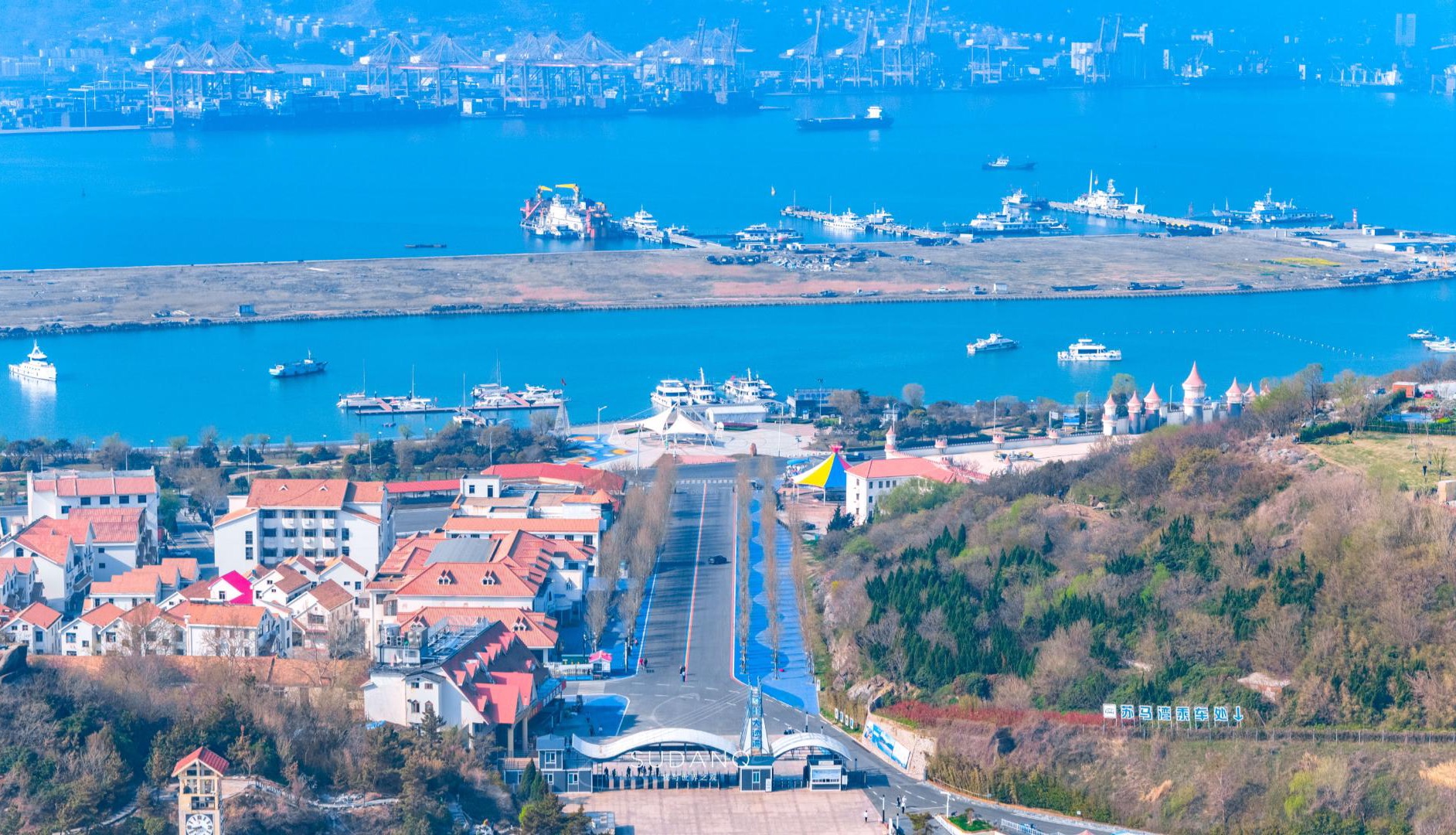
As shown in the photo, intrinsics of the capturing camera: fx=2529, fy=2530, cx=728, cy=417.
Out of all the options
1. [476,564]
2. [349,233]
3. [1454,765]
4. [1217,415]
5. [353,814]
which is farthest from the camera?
[349,233]

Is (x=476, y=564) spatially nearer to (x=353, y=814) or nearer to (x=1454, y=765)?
(x=353, y=814)

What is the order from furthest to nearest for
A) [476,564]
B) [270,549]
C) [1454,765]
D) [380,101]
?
[380,101], [270,549], [476,564], [1454,765]

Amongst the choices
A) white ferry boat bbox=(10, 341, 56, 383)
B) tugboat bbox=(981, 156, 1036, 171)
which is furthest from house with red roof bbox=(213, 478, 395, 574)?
tugboat bbox=(981, 156, 1036, 171)

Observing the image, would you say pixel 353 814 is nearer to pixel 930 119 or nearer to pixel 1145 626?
pixel 1145 626

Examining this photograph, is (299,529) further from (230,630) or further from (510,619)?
(510,619)

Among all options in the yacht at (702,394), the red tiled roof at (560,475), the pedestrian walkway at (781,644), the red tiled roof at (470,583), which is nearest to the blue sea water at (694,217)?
the yacht at (702,394)

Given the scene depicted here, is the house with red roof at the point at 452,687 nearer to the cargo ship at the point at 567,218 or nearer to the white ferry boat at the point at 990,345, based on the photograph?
the white ferry boat at the point at 990,345

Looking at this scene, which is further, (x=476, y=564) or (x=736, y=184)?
(x=736, y=184)

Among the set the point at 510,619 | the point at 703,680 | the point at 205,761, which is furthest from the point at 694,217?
the point at 205,761

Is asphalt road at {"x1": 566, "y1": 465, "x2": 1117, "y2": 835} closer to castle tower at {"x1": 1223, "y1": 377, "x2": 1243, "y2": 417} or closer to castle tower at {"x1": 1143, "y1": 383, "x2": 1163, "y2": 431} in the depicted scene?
castle tower at {"x1": 1143, "y1": 383, "x2": 1163, "y2": 431}

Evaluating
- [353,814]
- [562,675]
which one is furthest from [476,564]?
[353,814]
